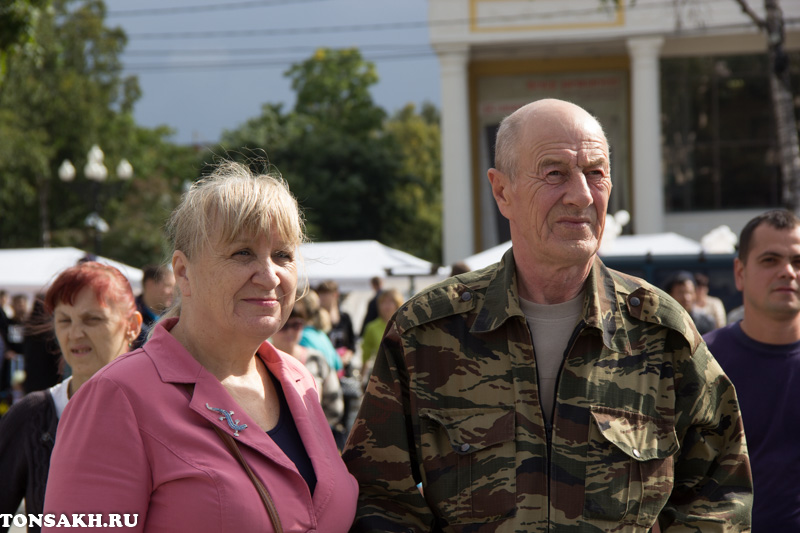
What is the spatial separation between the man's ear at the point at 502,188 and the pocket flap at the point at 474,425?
606mm

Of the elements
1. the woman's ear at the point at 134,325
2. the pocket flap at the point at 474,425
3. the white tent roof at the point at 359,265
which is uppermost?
the woman's ear at the point at 134,325

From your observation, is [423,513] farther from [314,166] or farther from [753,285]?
[314,166]

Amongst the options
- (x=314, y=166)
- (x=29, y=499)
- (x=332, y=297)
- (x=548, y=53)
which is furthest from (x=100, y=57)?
(x=29, y=499)

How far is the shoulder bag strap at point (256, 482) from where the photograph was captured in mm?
2318

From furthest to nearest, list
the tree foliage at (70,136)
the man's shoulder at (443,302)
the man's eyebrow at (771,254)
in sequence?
1. the tree foliage at (70,136)
2. the man's eyebrow at (771,254)
3. the man's shoulder at (443,302)

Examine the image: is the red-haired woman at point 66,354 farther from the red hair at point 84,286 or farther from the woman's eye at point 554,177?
the woman's eye at point 554,177

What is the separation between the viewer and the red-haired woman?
3219mm

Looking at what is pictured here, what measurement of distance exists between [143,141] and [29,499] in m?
56.4

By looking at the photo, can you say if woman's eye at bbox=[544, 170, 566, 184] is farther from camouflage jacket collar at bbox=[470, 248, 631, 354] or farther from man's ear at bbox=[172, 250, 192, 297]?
man's ear at bbox=[172, 250, 192, 297]

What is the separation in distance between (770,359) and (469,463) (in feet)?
5.78

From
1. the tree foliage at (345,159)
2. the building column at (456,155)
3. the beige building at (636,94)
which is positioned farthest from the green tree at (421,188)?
the building column at (456,155)

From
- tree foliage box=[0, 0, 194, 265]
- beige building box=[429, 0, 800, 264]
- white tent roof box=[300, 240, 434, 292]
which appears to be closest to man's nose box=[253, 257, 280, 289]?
white tent roof box=[300, 240, 434, 292]

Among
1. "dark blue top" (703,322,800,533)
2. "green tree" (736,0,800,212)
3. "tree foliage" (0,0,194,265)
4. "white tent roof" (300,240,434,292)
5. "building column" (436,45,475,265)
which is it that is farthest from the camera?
"tree foliage" (0,0,194,265)

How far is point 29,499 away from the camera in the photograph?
10.6 ft
